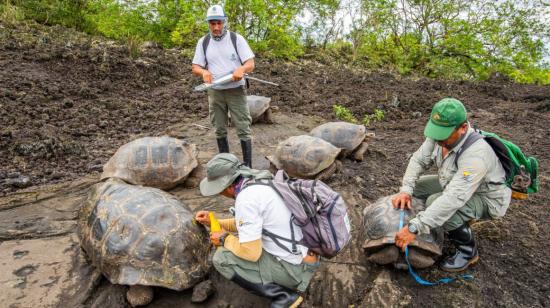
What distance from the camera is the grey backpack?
7.82 ft

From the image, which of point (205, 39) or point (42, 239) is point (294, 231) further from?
point (205, 39)

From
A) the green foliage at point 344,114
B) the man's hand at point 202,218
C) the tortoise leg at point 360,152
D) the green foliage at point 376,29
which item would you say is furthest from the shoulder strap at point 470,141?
the green foliage at point 376,29

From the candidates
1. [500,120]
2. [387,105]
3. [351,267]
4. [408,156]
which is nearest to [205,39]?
[351,267]

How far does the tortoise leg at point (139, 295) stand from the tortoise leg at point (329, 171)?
2.62 meters

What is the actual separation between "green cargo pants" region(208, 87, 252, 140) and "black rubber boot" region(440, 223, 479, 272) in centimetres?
281

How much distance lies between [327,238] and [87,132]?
501cm

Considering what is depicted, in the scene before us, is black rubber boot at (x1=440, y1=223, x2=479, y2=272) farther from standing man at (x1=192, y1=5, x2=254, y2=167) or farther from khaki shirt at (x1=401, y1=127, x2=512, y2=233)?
standing man at (x1=192, y1=5, x2=254, y2=167)

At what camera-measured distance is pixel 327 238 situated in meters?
2.43

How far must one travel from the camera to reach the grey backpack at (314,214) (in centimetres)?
238

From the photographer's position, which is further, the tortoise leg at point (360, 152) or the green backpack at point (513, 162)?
the tortoise leg at point (360, 152)

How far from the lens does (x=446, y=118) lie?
2.73 m

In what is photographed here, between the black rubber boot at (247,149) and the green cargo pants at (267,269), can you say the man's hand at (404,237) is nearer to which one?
the green cargo pants at (267,269)

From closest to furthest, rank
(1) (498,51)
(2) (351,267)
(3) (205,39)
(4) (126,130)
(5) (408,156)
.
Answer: (2) (351,267), (3) (205,39), (5) (408,156), (4) (126,130), (1) (498,51)

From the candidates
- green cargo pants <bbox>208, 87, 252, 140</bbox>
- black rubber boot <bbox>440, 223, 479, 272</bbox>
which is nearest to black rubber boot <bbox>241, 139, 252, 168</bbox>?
green cargo pants <bbox>208, 87, 252, 140</bbox>
